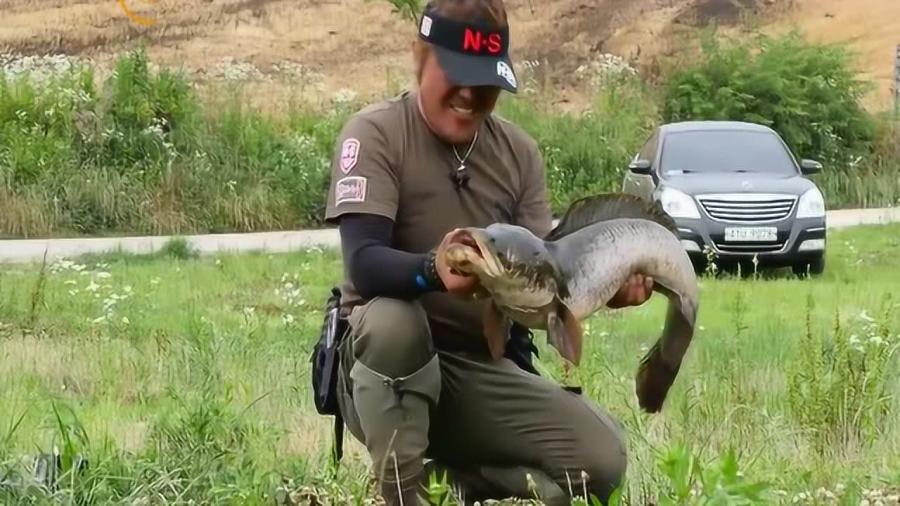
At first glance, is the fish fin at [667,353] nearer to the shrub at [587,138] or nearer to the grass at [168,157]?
the grass at [168,157]

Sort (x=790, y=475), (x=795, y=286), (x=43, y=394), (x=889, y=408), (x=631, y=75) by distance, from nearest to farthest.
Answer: (x=790, y=475) → (x=889, y=408) → (x=43, y=394) → (x=795, y=286) → (x=631, y=75)

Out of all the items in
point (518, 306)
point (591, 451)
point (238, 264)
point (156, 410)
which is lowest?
point (238, 264)

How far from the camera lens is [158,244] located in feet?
49.4

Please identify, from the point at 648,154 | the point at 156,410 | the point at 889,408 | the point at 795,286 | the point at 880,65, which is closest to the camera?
the point at 889,408

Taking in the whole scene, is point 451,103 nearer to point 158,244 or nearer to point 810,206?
point 810,206

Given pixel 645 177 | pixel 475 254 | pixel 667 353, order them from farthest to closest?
pixel 645 177
pixel 667 353
pixel 475 254

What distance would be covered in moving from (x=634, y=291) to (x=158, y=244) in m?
11.8

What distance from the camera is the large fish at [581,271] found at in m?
3.40

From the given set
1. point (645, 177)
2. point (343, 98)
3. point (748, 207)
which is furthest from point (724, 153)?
point (343, 98)

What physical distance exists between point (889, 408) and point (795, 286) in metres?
6.84

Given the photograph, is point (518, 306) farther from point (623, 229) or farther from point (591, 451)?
point (591, 451)

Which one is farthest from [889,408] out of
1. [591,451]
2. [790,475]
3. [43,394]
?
[43,394]

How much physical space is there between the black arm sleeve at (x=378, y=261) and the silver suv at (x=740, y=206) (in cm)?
918

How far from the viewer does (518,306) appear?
3488mm
